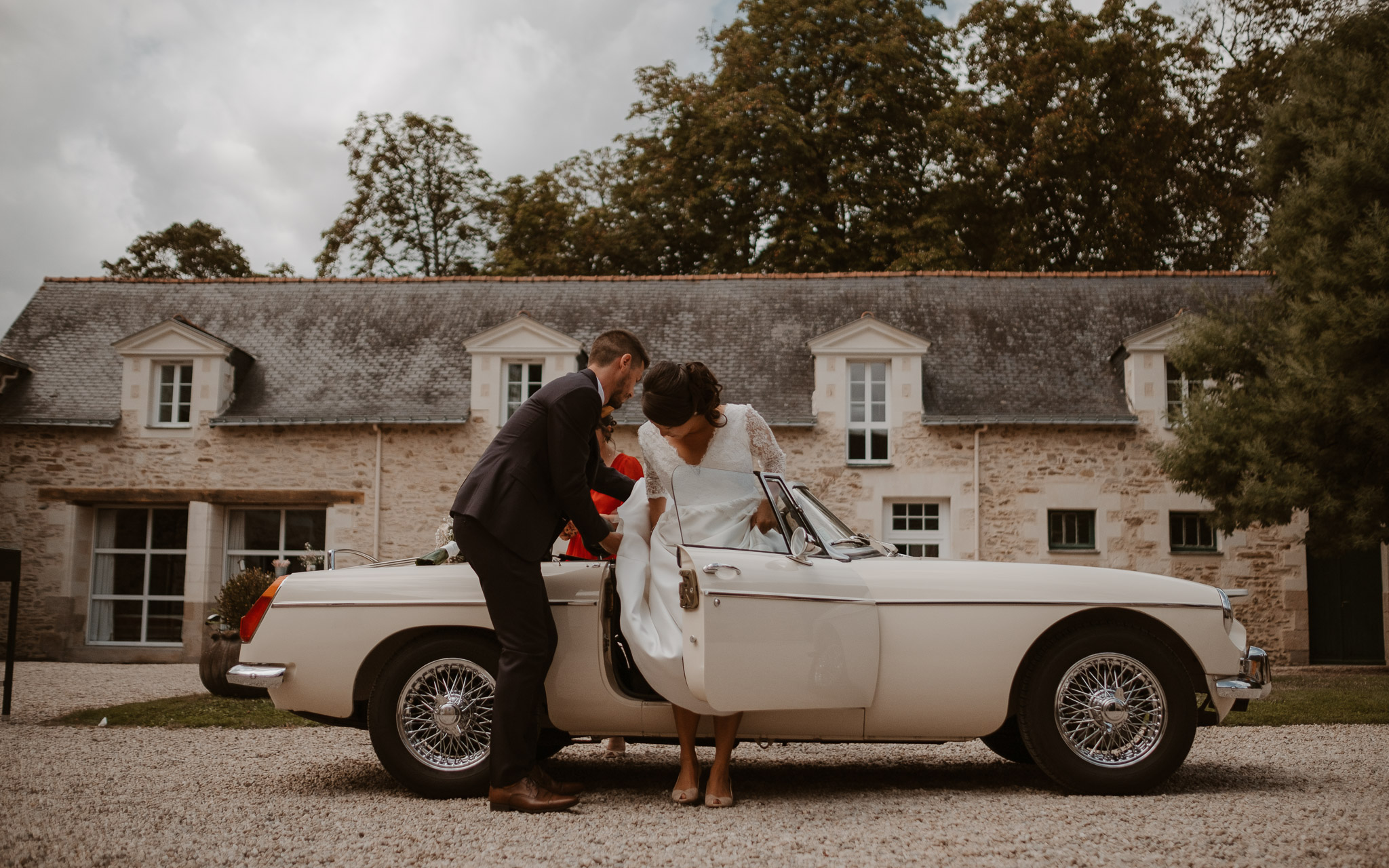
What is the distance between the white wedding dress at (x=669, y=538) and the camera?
4.33 meters

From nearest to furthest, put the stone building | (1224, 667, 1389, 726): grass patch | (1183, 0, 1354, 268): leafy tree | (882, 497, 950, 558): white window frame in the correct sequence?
(1224, 667, 1389, 726): grass patch, the stone building, (882, 497, 950, 558): white window frame, (1183, 0, 1354, 268): leafy tree

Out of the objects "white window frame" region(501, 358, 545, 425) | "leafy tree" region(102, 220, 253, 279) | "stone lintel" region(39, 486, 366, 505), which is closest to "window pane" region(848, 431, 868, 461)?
"white window frame" region(501, 358, 545, 425)

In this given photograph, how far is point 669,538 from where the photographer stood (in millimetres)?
4504

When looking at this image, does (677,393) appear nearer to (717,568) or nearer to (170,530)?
(717,568)

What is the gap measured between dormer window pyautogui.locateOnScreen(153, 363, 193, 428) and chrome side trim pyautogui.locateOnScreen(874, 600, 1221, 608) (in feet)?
49.3

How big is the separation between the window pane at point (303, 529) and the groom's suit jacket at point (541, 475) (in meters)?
13.0

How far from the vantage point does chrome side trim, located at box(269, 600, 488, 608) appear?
468 cm

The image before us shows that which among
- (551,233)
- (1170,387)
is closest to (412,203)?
(551,233)

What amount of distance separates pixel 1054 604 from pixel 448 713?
8.52 feet

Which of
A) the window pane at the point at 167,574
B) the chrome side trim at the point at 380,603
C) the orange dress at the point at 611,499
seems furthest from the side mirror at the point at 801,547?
the window pane at the point at 167,574

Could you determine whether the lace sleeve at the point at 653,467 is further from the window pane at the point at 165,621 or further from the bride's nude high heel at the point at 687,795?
the window pane at the point at 165,621

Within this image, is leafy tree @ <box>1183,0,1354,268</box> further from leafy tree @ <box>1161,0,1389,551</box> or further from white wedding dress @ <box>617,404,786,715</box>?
white wedding dress @ <box>617,404,786,715</box>

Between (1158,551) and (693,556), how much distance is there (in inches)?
510

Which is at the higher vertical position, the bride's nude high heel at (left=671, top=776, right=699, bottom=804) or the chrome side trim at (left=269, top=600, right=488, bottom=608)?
the chrome side trim at (left=269, top=600, right=488, bottom=608)
